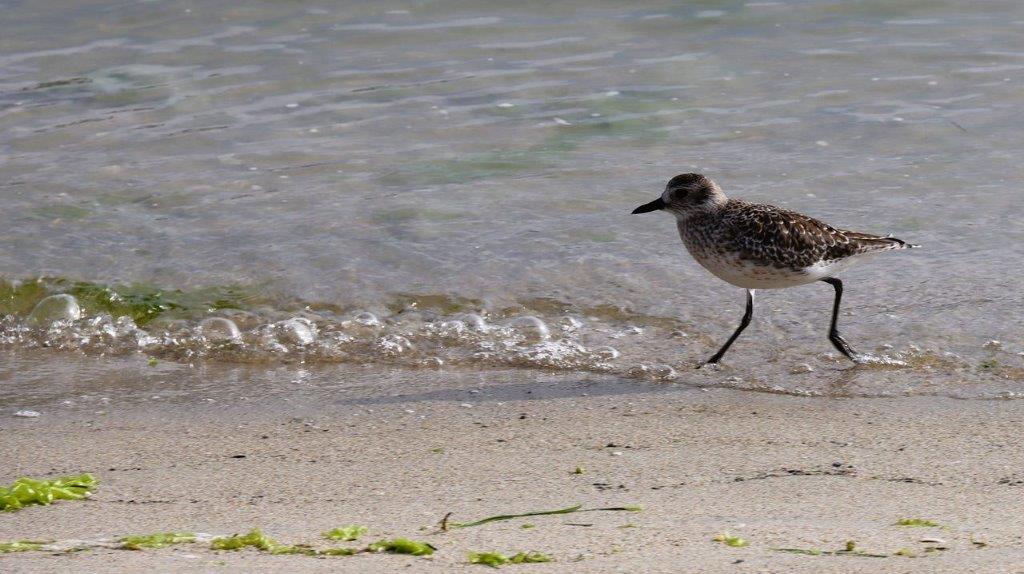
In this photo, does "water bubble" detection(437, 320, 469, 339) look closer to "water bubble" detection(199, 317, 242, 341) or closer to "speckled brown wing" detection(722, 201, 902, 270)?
"water bubble" detection(199, 317, 242, 341)

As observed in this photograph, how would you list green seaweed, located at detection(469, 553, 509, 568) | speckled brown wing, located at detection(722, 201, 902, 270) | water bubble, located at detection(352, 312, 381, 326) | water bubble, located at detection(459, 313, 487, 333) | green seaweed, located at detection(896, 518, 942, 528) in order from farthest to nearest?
water bubble, located at detection(352, 312, 381, 326) → water bubble, located at detection(459, 313, 487, 333) → speckled brown wing, located at detection(722, 201, 902, 270) → green seaweed, located at detection(896, 518, 942, 528) → green seaweed, located at detection(469, 553, 509, 568)

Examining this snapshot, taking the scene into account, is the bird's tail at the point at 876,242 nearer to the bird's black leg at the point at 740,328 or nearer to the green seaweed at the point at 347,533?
the bird's black leg at the point at 740,328

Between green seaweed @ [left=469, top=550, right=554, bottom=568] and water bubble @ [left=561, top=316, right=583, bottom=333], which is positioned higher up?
green seaweed @ [left=469, top=550, right=554, bottom=568]

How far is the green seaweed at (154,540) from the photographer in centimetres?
379

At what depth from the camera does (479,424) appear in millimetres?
5930

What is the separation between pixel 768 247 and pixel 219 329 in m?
3.09

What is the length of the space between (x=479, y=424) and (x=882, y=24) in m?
9.64

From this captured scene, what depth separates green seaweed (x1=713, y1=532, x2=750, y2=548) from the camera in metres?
3.83

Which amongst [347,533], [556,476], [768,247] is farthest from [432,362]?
[347,533]

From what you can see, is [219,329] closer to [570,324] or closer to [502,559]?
[570,324]

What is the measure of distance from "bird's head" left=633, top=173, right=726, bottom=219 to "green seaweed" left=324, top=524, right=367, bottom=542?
377cm

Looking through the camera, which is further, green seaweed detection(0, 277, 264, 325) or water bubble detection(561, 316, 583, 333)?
green seaweed detection(0, 277, 264, 325)

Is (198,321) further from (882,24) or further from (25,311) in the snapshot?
(882,24)

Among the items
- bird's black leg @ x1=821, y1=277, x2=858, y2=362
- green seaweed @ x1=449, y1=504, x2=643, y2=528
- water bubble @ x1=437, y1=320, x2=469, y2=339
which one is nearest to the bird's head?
bird's black leg @ x1=821, y1=277, x2=858, y2=362
